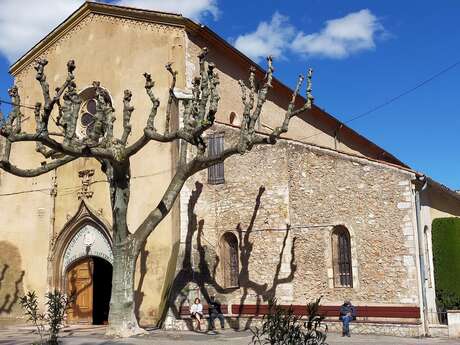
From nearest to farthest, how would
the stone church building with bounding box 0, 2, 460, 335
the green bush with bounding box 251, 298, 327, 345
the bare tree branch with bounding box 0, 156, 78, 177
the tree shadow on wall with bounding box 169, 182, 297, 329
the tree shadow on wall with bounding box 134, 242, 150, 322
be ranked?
the green bush with bounding box 251, 298, 327, 345
the bare tree branch with bounding box 0, 156, 78, 177
the stone church building with bounding box 0, 2, 460, 335
the tree shadow on wall with bounding box 169, 182, 297, 329
the tree shadow on wall with bounding box 134, 242, 150, 322

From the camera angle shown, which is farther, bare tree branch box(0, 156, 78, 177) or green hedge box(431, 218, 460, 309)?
green hedge box(431, 218, 460, 309)

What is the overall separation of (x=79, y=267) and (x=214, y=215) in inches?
255

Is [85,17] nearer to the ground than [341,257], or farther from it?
farther from it

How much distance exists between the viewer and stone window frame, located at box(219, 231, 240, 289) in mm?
20234

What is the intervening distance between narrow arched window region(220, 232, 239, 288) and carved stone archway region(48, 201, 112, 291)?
498cm

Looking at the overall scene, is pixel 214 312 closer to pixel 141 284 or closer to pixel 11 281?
pixel 141 284

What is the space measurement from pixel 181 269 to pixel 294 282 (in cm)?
375

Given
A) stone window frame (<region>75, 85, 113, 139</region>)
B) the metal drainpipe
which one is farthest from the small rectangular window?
the metal drainpipe

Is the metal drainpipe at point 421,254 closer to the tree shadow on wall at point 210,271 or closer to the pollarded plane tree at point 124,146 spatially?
the tree shadow on wall at point 210,271

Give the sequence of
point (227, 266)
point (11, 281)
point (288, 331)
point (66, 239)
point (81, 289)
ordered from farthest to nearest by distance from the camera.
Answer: point (11, 281)
point (81, 289)
point (66, 239)
point (227, 266)
point (288, 331)

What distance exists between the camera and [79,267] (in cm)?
2316

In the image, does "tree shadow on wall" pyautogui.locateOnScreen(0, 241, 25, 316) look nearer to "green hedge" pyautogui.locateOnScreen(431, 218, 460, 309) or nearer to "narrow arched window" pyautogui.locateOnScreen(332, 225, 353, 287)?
"narrow arched window" pyautogui.locateOnScreen(332, 225, 353, 287)

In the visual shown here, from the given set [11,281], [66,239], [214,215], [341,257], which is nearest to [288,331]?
[341,257]

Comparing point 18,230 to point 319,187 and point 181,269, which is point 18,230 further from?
point 319,187
